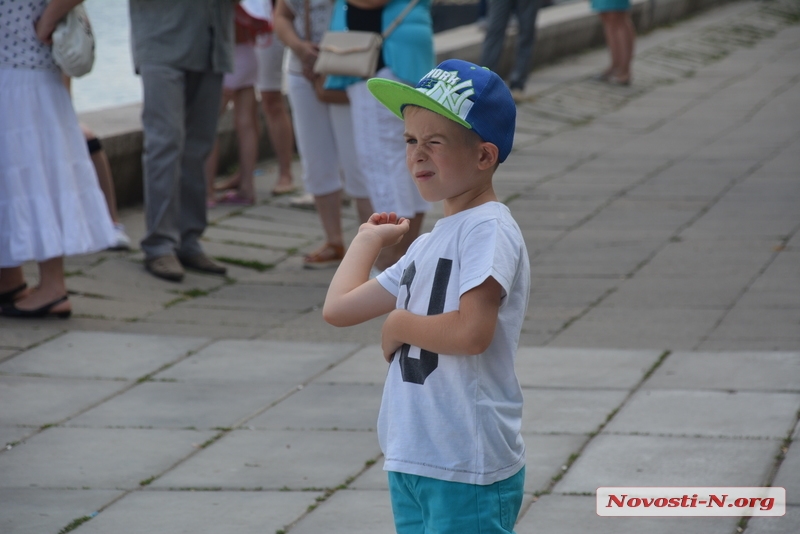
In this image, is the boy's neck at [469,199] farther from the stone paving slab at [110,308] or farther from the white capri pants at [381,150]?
the stone paving slab at [110,308]

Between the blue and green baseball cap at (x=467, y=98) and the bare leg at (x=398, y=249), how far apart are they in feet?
11.1

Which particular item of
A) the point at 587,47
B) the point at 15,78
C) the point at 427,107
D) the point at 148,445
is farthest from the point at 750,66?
the point at 427,107

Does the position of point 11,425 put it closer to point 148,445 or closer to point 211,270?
point 148,445

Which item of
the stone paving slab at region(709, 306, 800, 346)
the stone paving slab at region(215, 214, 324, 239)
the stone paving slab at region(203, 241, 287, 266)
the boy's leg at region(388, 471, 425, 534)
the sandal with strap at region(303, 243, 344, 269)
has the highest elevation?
the boy's leg at region(388, 471, 425, 534)

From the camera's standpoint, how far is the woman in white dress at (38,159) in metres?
4.92

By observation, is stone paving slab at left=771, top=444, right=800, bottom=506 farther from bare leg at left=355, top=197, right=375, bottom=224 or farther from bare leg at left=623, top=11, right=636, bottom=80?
bare leg at left=623, top=11, right=636, bottom=80

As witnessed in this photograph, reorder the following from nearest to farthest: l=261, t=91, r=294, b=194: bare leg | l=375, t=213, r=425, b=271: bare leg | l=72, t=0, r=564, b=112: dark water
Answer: l=375, t=213, r=425, b=271: bare leg → l=261, t=91, r=294, b=194: bare leg → l=72, t=0, r=564, b=112: dark water

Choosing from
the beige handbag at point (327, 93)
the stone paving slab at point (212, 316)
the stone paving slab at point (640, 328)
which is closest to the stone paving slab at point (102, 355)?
the stone paving slab at point (212, 316)

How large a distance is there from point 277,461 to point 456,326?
1720mm

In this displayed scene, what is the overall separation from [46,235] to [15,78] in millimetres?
670

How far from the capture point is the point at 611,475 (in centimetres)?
342

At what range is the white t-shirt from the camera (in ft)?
6.89

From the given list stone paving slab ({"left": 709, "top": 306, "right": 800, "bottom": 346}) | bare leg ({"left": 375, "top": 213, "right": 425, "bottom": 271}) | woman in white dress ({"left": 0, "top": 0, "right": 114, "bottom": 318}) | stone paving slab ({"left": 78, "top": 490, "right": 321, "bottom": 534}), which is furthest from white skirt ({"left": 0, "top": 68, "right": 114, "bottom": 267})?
stone paving slab ({"left": 709, "top": 306, "right": 800, "bottom": 346})

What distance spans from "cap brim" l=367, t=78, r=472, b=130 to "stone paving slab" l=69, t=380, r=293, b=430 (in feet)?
6.61
